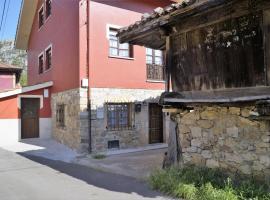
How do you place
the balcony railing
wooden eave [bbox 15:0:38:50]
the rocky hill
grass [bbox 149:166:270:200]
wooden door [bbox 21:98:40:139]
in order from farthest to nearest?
the rocky hill, wooden eave [bbox 15:0:38:50], wooden door [bbox 21:98:40:139], the balcony railing, grass [bbox 149:166:270:200]

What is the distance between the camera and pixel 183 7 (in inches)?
246

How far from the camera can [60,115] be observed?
14.4m

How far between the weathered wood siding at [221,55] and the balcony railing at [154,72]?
21.6 feet

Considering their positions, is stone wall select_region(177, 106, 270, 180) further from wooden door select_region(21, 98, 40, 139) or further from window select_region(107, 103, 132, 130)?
wooden door select_region(21, 98, 40, 139)

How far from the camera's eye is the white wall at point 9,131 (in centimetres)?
1441

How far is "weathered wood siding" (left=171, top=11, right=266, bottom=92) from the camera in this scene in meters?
5.80

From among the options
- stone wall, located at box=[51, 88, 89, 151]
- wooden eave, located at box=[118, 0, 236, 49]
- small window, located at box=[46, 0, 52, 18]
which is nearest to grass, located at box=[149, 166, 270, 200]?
wooden eave, located at box=[118, 0, 236, 49]

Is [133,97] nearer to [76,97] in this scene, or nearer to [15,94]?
[76,97]

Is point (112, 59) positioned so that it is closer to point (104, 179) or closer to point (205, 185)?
point (104, 179)

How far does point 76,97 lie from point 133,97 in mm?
2396

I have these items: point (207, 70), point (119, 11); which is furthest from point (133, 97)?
point (207, 70)

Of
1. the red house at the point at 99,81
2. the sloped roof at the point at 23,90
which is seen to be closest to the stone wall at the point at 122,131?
the red house at the point at 99,81

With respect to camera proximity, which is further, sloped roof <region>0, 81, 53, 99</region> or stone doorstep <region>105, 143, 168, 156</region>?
sloped roof <region>0, 81, 53, 99</region>

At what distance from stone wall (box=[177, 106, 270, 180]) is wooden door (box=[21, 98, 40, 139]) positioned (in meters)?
10.1
